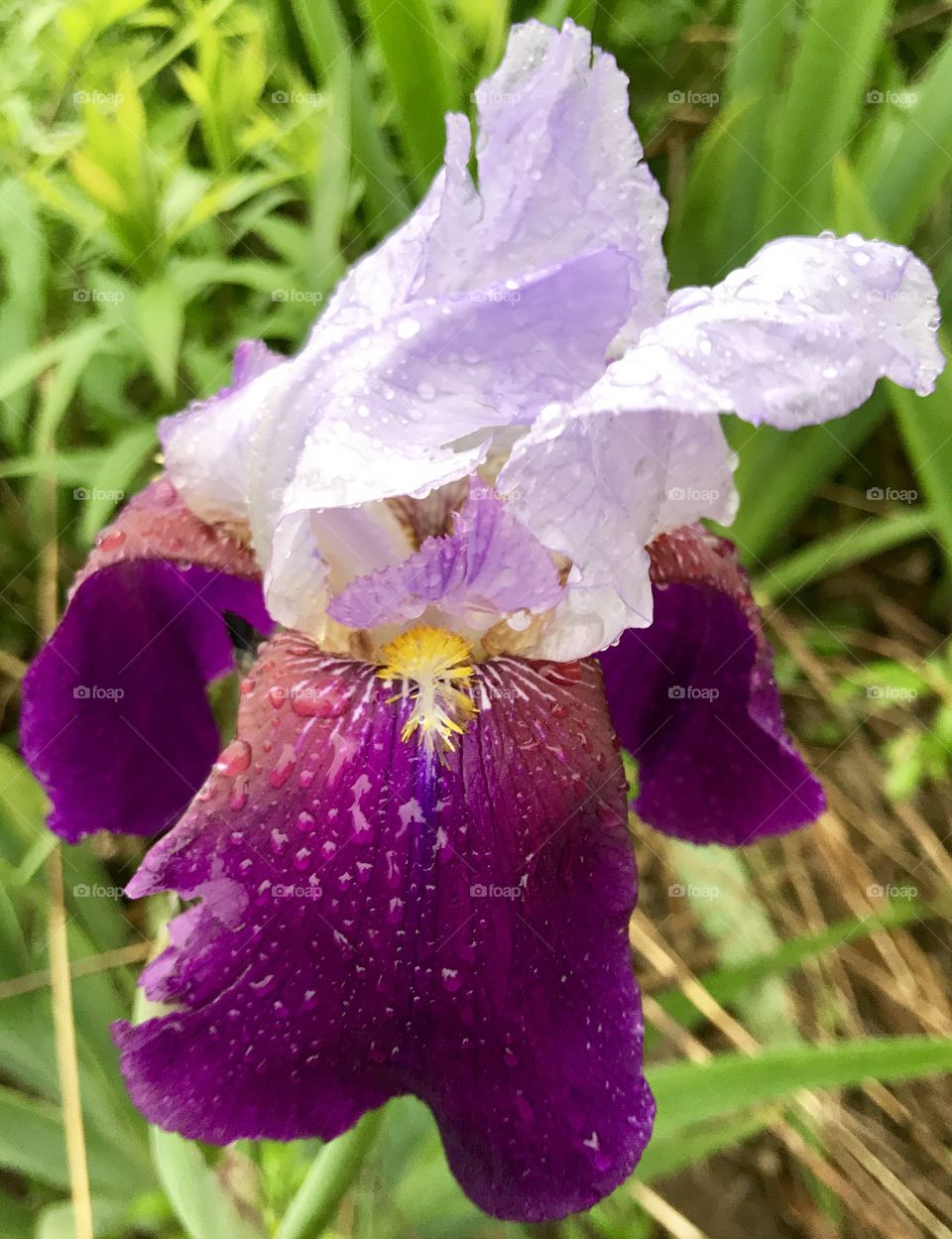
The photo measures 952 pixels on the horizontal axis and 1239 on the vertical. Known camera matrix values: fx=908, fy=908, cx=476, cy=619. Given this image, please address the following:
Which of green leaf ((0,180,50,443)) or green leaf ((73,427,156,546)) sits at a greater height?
green leaf ((0,180,50,443))

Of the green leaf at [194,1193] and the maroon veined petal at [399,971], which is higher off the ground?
the maroon veined petal at [399,971]

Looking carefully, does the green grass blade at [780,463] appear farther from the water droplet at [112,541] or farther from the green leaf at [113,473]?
the water droplet at [112,541]

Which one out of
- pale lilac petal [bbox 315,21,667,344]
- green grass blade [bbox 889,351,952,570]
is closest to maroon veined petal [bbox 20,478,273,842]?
pale lilac petal [bbox 315,21,667,344]

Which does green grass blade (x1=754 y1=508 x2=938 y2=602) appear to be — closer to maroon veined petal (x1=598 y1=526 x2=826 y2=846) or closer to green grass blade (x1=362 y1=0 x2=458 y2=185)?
maroon veined petal (x1=598 y1=526 x2=826 y2=846)

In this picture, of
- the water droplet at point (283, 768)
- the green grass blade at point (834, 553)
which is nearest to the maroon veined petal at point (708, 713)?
the water droplet at point (283, 768)

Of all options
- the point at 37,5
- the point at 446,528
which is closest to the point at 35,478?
the point at 37,5

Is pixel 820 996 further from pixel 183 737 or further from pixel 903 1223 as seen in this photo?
pixel 183 737

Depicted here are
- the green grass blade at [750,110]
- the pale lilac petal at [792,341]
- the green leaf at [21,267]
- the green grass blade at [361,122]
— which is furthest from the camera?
the green grass blade at [750,110]
